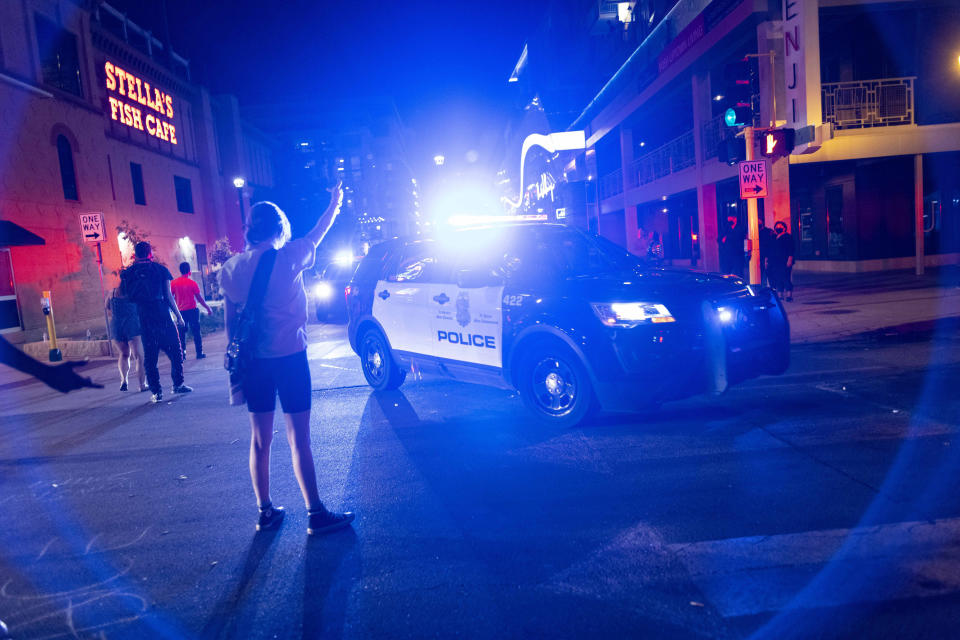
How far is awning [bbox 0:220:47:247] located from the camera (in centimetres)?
1738

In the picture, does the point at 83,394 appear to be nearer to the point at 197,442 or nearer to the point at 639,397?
the point at 197,442

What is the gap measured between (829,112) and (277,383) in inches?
766

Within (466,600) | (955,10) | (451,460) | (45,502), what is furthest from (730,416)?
(955,10)

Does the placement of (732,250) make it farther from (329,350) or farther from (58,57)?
(58,57)

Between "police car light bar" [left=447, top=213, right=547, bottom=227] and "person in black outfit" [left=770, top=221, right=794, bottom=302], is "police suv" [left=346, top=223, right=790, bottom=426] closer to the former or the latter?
"police car light bar" [left=447, top=213, right=547, bottom=227]

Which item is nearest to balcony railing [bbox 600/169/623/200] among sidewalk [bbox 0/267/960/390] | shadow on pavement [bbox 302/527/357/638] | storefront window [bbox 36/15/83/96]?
sidewalk [bbox 0/267/960/390]

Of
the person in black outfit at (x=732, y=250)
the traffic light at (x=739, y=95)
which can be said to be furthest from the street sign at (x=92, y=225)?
the person in black outfit at (x=732, y=250)

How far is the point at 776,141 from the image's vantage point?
501 inches

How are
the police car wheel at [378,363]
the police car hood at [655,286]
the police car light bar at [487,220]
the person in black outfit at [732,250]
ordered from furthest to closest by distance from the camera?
the person in black outfit at [732,250], the police car wheel at [378,363], the police car light bar at [487,220], the police car hood at [655,286]

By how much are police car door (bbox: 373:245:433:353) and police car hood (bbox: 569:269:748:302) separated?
1986 mm

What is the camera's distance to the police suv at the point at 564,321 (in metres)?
5.36

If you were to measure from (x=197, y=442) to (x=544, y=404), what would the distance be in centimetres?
341

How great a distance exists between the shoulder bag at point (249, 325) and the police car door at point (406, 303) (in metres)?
3.35

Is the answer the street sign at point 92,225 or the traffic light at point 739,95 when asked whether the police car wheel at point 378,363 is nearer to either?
the traffic light at point 739,95
